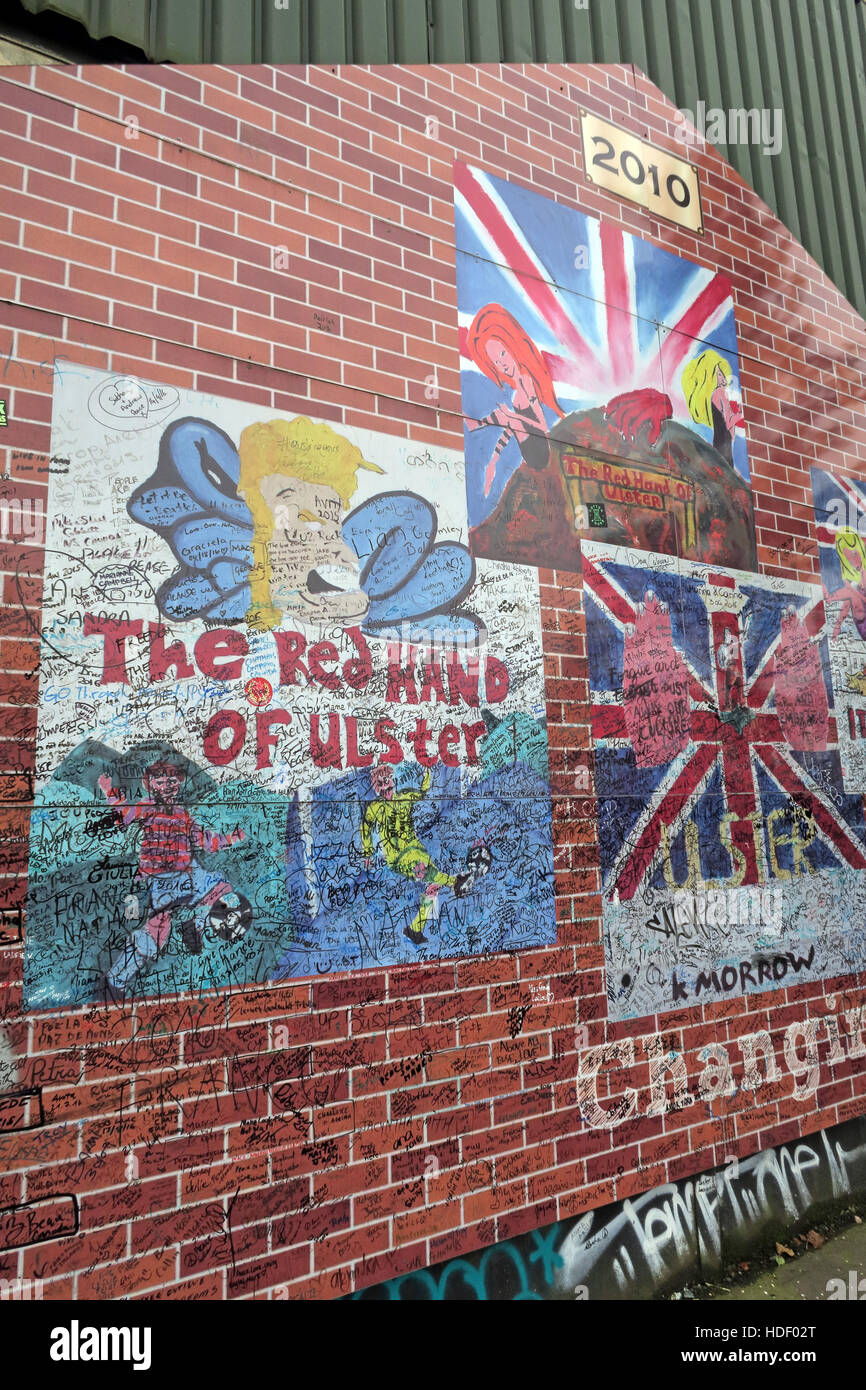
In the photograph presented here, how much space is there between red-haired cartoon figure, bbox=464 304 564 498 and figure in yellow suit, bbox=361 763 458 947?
1.34 m

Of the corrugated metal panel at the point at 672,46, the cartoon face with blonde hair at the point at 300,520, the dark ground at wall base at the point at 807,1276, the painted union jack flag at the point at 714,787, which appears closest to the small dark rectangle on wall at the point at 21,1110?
the cartoon face with blonde hair at the point at 300,520

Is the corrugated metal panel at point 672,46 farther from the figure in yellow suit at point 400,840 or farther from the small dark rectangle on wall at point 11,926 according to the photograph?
the small dark rectangle on wall at point 11,926

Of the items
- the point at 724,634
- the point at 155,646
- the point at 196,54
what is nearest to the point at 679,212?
the point at 724,634

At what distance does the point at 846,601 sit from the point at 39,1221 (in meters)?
5.04

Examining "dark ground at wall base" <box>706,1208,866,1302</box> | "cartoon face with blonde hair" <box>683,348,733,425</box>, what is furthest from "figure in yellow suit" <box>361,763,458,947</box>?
"cartoon face with blonde hair" <box>683,348,733,425</box>

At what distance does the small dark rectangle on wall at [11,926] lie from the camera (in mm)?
2494

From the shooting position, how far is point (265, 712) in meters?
3.03

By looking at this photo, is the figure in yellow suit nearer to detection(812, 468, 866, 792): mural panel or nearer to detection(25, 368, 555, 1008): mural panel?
detection(25, 368, 555, 1008): mural panel

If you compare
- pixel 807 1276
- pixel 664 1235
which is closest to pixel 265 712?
pixel 664 1235

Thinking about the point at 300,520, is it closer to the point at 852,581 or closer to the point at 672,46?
the point at 852,581

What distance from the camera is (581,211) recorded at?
4.32 meters

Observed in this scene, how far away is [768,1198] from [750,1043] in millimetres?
719

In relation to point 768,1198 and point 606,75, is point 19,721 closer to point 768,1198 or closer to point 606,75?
point 768,1198

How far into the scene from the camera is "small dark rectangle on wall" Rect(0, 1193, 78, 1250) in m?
2.38
